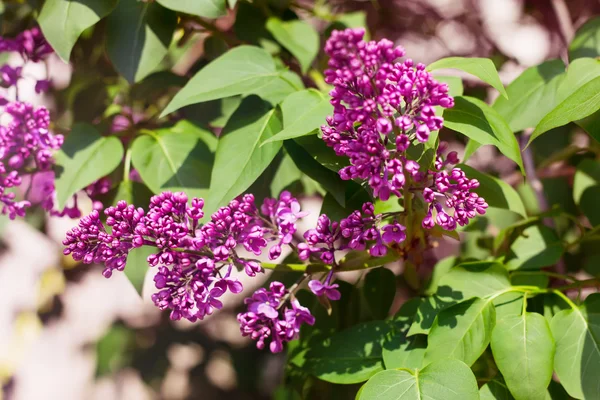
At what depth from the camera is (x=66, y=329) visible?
4.98 feet

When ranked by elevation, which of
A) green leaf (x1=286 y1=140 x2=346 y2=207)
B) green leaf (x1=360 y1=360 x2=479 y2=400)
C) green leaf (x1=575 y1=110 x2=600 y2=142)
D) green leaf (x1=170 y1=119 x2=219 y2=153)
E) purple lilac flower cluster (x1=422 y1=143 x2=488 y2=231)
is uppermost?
green leaf (x1=575 y1=110 x2=600 y2=142)

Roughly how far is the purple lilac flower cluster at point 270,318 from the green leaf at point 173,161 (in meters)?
0.21

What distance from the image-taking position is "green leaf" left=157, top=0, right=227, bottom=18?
81 centimetres

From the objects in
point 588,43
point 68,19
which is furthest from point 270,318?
point 588,43

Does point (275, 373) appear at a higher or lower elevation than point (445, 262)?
lower

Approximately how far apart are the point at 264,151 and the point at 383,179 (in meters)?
0.19

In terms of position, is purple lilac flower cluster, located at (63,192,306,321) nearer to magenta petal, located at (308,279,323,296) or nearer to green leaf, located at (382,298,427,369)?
magenta petal, located at (308,279,323,296)

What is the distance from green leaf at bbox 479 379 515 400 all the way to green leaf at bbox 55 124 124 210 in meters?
0.56

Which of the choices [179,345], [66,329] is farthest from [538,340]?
[66,329]

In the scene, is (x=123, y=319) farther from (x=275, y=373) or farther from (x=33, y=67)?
(x=33, y=67)

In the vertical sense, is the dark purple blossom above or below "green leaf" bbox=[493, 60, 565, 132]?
below

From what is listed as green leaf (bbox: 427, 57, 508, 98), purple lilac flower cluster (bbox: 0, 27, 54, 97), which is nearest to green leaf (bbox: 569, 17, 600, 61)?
green leaf (bbox: 427, 57, 508, 98)

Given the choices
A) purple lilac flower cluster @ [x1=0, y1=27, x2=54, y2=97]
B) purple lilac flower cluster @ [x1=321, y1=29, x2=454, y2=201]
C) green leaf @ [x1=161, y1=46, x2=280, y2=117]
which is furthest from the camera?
purple lilac flower cluster @ [x1=0, y1=27, x2=54, y2=97]

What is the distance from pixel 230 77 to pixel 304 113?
138mm
